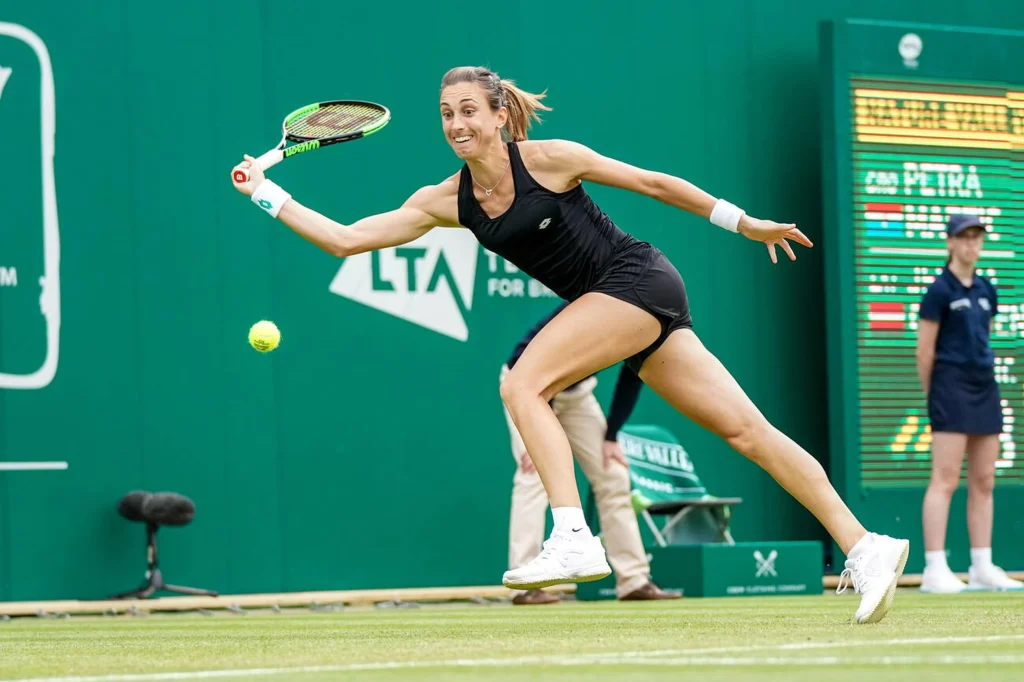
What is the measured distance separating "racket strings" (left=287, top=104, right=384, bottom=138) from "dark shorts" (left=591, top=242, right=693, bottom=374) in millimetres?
1286

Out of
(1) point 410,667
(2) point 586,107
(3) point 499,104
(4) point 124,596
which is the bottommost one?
(4) point 124,596

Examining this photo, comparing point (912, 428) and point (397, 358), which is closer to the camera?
point (397, 358)

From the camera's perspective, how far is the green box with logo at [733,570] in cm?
818

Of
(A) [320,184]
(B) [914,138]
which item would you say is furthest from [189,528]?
(B) [914,138]

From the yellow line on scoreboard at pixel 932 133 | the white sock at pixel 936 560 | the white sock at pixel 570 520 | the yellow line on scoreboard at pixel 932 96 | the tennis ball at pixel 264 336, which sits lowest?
the white sock at pixel 936 560

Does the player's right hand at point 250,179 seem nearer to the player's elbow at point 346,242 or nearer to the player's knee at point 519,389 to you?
the player's elbow at point 346,242

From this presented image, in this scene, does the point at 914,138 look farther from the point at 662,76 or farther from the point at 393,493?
the point at 393,493

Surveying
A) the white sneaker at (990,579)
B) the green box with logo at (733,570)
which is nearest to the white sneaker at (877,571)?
the green box with logo at (733,570)

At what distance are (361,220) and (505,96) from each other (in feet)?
2.04

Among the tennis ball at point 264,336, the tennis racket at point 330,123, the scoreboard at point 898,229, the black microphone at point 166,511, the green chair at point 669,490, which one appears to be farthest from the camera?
the scoreboard at point 898,229

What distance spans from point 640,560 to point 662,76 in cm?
358

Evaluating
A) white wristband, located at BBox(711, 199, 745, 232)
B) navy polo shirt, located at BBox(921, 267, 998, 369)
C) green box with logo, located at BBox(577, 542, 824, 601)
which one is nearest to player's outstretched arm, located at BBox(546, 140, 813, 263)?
white wristband, located at BBox(711, 199, 745, 232)

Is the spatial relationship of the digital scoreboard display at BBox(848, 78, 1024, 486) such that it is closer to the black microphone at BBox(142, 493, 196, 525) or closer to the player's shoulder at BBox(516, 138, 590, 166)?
the black microphone at BBox(142, 493, 196, 525)

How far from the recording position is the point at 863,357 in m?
9.86
